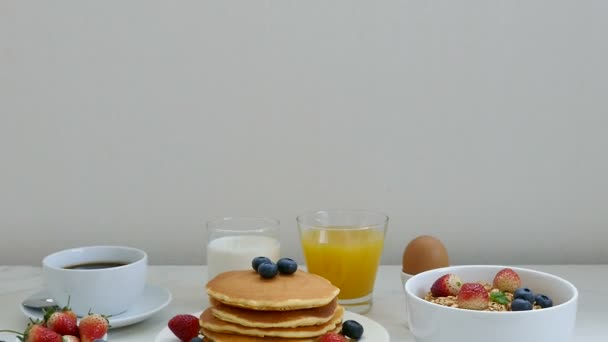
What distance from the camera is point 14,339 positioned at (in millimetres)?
1194

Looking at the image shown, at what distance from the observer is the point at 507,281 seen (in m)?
1.11

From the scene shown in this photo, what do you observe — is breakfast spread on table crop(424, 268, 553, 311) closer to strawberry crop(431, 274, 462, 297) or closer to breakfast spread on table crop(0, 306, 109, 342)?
strawberry crop(431, 274, 462, 297)

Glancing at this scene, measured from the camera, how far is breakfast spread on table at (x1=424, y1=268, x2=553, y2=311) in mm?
1012

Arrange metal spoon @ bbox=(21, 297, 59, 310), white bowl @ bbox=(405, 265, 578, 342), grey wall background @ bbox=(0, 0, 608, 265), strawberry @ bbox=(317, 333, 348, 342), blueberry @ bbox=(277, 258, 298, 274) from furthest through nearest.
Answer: grey wall background @ bbox=(0, 0, 608, 265) < metal spoon @ bbox=(21, 297, 59, 310) < blueberry @ bbox=(277, 258, 298, 274) < strawberry @ bbox=(317, 333, 348, 342) < white bowl @ bbox=(405, 265, 578, 342)

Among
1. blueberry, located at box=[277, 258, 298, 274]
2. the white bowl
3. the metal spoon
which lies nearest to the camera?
the white bowl

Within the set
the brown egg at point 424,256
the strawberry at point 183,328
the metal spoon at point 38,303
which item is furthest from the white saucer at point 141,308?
the brown egg at point 424,256

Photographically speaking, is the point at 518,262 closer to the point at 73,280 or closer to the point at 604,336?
the point at 604,336

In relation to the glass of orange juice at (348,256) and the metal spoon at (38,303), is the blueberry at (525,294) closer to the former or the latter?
the glass of orange juice at (348,256)

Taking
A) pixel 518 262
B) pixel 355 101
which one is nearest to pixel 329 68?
pixel 355 101

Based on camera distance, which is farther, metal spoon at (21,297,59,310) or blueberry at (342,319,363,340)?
metal spoon at (21,297,59,310)

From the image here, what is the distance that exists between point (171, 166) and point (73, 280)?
0.43 meters

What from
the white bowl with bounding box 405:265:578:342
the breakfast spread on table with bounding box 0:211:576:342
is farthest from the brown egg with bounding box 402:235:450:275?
the white bowl with bounding box 405:265:578:342

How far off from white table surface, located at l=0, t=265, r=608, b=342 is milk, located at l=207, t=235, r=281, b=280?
0.07m

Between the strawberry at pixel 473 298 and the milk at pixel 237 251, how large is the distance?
17.5 inches
